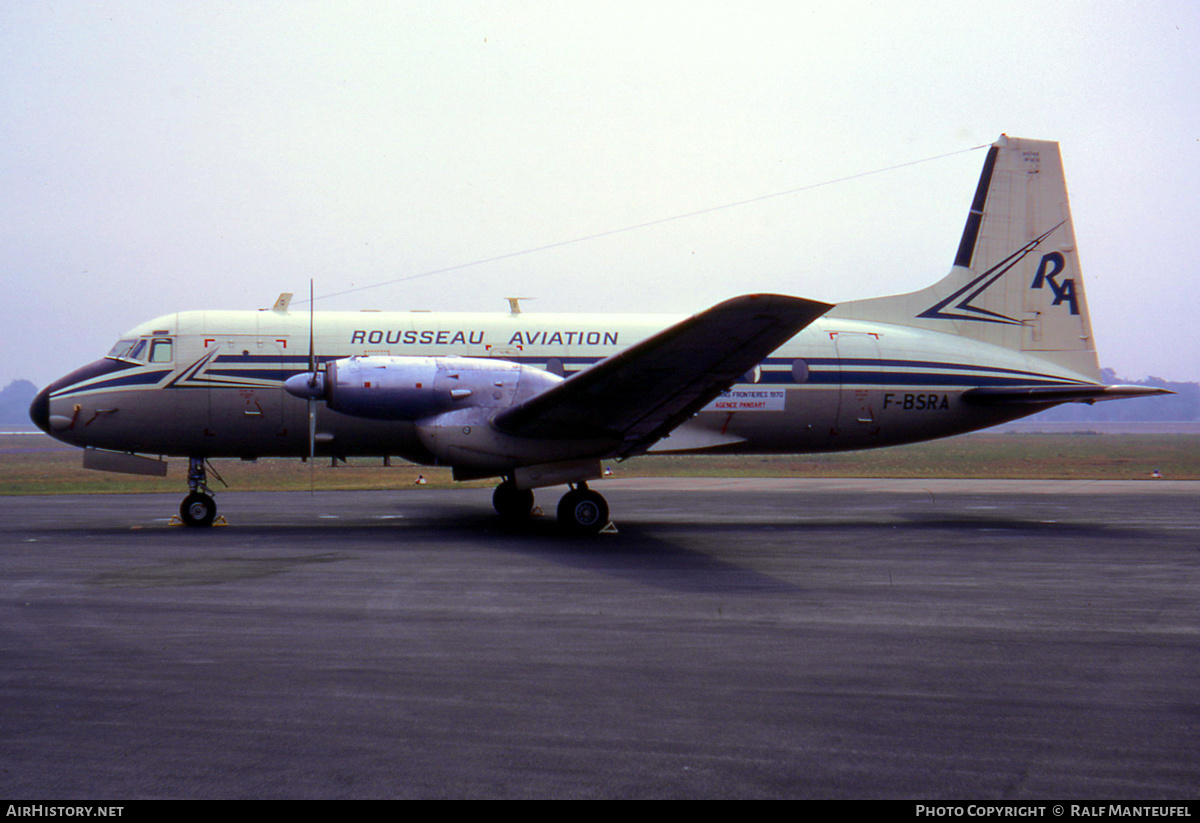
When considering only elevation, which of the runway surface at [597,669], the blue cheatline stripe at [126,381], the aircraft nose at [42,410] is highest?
the blue cheatline stripe at [126,381]

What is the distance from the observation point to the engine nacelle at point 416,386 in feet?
45.7

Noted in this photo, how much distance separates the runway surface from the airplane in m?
2.13

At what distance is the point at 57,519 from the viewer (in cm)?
1678

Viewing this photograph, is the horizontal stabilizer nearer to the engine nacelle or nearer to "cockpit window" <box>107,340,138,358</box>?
the engine nacelle

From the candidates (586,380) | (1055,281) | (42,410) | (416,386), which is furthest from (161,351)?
(1055,281)

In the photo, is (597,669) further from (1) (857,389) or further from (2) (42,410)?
(2) (42,410)

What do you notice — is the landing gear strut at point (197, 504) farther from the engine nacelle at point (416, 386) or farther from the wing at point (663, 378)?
the wing at point (663, 378)

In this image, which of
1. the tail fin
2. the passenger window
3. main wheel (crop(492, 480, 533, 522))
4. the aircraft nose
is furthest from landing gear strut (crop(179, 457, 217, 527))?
the tail fin

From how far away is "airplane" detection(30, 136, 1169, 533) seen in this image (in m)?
13.9

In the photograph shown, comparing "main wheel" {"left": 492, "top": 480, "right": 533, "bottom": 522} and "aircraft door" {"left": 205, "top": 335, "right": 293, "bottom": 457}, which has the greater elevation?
"aircraft door" {"left": 205, "top": 335, "right": 293, "bottom": 457}

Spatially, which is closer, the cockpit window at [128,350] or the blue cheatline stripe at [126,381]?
the blue cheatline stripe at [126,381]

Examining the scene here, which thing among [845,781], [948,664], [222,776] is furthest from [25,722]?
[948,664]

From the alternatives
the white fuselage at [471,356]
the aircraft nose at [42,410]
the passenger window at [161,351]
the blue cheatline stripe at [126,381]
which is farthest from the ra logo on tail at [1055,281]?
the aircraft nose at [42,410]

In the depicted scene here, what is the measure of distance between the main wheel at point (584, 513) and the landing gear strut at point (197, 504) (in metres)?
6.50
